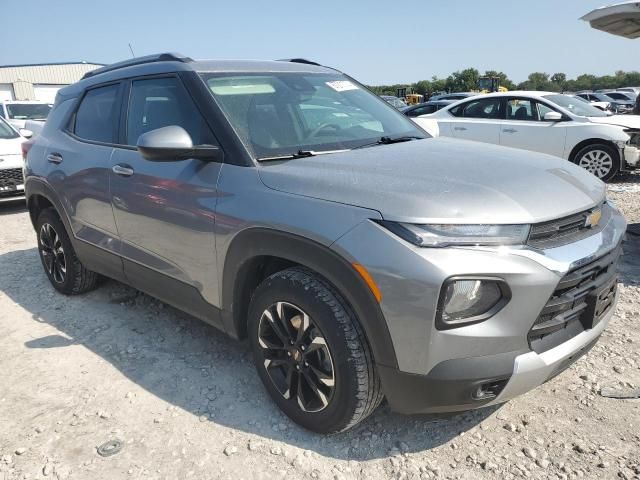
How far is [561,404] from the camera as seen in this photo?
2623mm

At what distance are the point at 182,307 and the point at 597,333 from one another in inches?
86.8

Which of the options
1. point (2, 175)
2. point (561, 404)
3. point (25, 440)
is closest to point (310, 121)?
point (561, 404)

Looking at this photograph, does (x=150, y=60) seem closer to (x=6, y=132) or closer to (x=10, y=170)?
(x=10, y=170)

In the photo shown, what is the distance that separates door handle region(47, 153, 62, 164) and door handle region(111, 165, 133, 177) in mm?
952

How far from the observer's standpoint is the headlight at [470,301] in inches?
73.6

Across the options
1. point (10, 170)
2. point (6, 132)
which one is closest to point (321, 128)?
point (10, 170)

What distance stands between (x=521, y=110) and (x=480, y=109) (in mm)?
711

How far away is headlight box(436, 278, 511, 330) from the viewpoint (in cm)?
187

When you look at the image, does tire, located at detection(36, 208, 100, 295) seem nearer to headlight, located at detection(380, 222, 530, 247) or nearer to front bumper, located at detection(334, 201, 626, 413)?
front bumper, located at detection(334, 201, 626, 413)

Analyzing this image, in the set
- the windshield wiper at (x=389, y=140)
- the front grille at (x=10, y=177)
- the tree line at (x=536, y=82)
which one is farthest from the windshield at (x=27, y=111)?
the tree line at (x=536, y=82)

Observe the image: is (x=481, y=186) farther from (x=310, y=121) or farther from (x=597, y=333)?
(x=310, y=121)

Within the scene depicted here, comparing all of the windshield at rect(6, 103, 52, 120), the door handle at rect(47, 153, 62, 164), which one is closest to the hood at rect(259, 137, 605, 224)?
the door handle at rect(47, 153, 62, 164)

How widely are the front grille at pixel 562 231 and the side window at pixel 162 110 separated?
5.29ft

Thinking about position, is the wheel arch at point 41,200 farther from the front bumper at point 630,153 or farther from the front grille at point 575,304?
the front bumper at point 630,153
